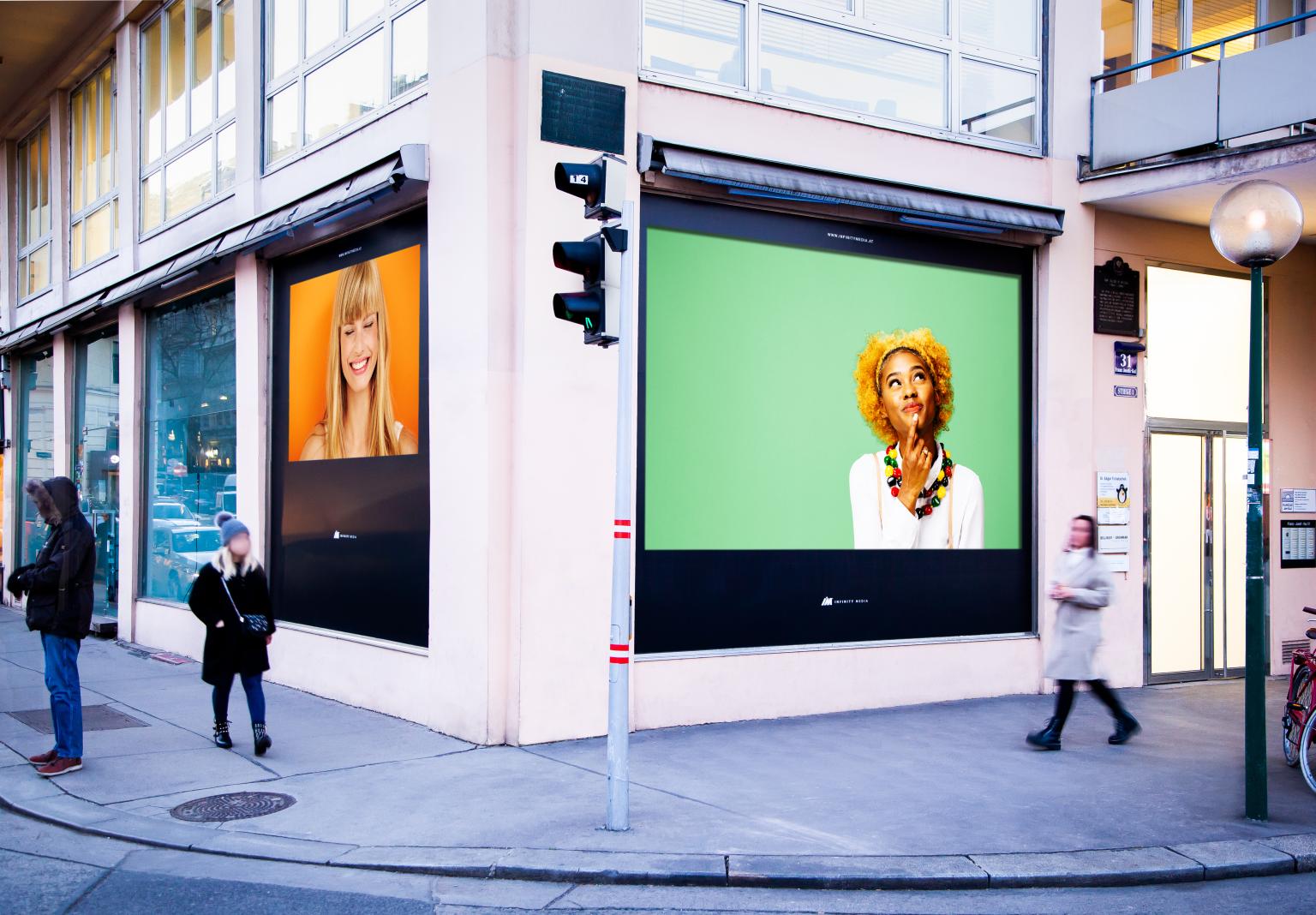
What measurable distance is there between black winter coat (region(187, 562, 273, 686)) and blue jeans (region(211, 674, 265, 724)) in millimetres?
41

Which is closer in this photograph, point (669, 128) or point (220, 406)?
point (669, 128)

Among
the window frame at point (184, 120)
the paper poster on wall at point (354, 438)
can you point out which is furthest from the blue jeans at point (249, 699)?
the window frame at point (184, 120)

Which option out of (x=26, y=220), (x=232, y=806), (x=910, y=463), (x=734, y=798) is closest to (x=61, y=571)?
(x=232, y=806)

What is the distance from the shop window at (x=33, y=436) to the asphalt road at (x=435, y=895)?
47.2 ft

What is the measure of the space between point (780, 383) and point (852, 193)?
1.77 m

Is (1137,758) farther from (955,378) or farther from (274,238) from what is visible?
(274,238)

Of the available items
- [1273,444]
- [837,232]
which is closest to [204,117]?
[837,232]

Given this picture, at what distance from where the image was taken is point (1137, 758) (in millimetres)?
8508

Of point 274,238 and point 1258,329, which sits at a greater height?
point 274,238

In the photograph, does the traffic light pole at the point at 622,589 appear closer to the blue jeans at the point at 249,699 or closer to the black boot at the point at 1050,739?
the blue jeans at the point at 249,699

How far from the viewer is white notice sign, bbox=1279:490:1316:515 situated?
42.7 feet

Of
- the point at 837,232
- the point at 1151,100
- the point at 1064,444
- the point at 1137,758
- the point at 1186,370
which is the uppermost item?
the point at 1151,100

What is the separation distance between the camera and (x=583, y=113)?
29.9 feet

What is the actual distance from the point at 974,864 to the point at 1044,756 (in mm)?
2910
